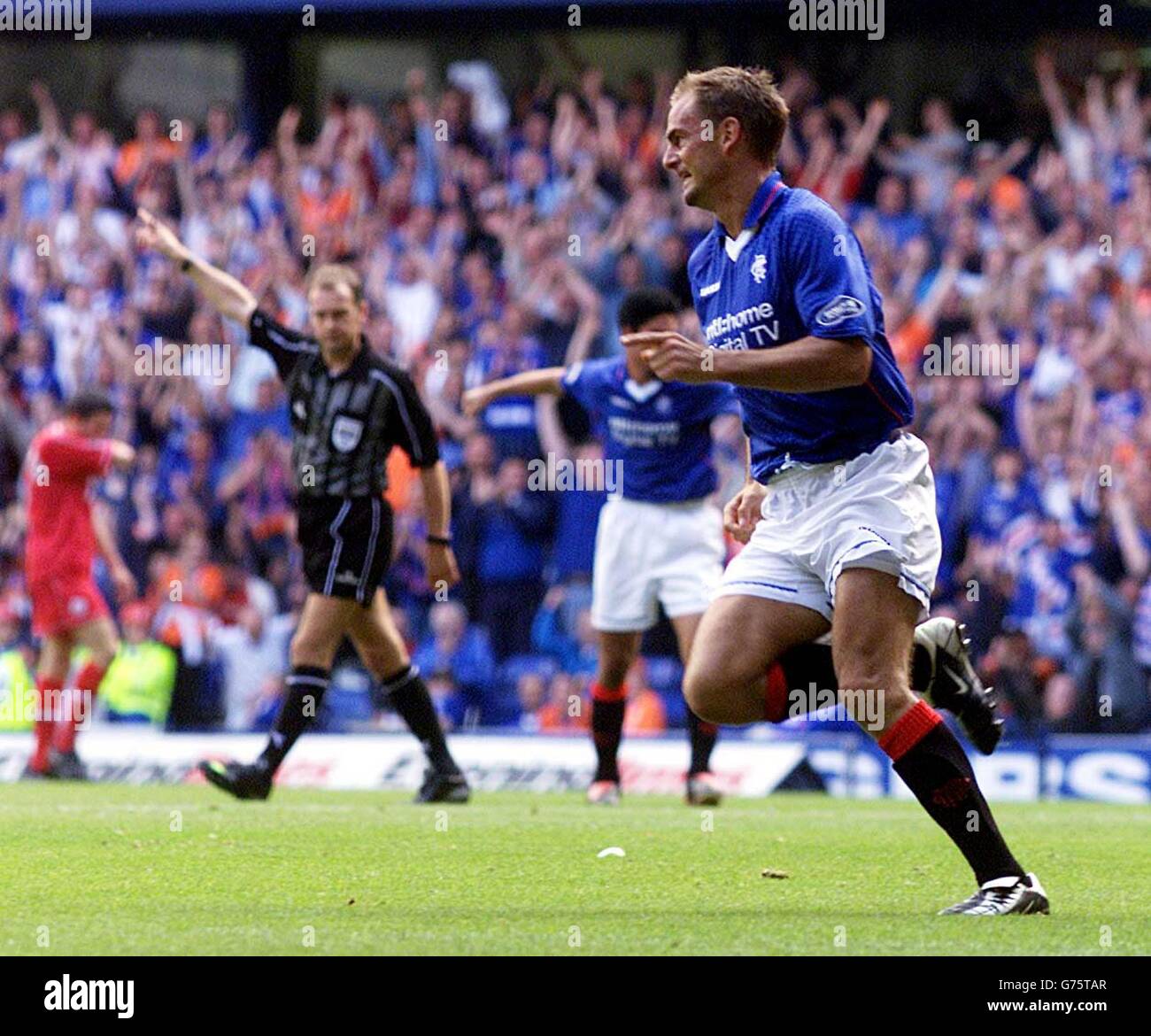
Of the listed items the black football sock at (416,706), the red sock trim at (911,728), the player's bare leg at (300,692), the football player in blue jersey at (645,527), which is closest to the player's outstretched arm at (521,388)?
the football player in blue jersey at (645,527)

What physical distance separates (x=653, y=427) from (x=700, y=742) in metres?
1.71

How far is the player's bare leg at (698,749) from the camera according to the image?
1134 cm

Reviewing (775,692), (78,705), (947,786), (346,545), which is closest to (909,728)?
(947,786)

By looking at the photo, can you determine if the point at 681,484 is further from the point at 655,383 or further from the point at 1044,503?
the point at 1044,503

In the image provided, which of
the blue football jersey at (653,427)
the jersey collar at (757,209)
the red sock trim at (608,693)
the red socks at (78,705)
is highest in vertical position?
the jersey collar at (757,209)

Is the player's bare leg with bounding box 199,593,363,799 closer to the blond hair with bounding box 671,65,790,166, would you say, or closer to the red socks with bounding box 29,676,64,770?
the red socks with bounding box 29,676,64,770

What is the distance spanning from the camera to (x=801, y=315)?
6277 millimetres

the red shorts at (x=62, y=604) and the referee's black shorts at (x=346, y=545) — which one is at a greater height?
the referee's black shorts at (x=346, y=545)

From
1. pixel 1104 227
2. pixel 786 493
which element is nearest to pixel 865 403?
pixel 786 493

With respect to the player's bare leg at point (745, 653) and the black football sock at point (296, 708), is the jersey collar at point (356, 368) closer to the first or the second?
the black football sock at point (296, 708)

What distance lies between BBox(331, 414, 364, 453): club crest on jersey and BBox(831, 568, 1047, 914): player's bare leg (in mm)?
4794

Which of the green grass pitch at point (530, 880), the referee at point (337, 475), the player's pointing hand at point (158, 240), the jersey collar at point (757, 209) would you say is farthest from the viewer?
the referee at point (337, 475)

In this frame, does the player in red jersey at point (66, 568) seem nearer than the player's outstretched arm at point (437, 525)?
No

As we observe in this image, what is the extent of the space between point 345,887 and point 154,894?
0.65 meters
